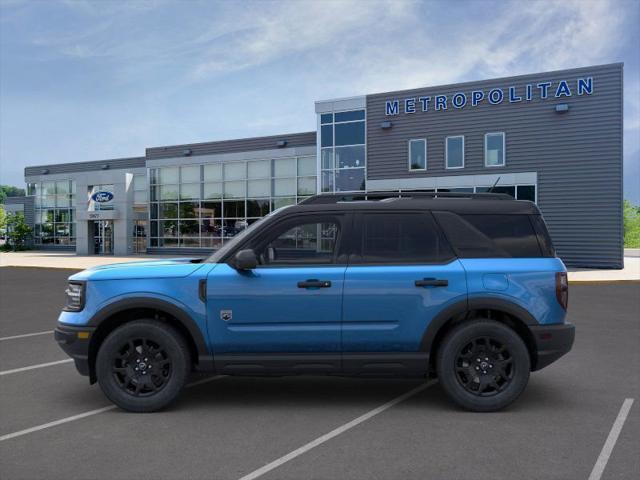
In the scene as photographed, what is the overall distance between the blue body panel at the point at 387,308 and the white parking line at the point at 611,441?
1508 mm

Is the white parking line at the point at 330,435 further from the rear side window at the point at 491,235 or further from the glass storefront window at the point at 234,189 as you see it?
the glass storefront window at the point at 234,189

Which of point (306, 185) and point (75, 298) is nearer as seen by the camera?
point (75, 298)

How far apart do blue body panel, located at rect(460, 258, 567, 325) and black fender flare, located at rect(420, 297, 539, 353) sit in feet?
0.11

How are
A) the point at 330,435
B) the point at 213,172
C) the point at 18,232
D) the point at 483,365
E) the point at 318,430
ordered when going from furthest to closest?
the point at 18,232 < the point at 213,172 < the point at 483,365 < the point at 318,430 < the point at 330,435

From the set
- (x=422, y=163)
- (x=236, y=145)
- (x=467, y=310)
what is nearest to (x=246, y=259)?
(x=467, y=310)

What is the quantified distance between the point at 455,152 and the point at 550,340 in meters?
22.2

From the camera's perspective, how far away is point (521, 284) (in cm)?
500

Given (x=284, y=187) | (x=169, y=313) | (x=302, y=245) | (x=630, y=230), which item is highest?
(x=284, y=187)

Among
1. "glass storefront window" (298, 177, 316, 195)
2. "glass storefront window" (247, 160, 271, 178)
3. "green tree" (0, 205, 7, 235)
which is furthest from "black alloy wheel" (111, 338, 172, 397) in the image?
"green tree" (0, 205, 7, 235)

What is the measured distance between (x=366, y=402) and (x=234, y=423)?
1.30 metres

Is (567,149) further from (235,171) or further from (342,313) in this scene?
(342,313)

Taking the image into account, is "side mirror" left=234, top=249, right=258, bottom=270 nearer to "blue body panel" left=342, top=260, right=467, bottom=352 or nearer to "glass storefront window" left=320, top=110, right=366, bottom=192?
"blue body panel" left=342, top=260, right=467, bottom=352

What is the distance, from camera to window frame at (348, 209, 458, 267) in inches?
198

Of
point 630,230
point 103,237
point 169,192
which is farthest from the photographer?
point 630,230
